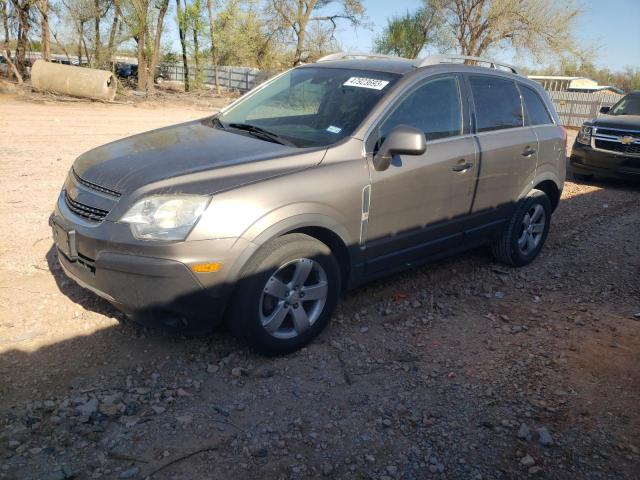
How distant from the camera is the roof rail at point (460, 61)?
169 inches

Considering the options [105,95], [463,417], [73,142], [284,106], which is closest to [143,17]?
[105,95]

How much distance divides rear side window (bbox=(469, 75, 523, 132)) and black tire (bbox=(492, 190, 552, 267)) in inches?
29.7

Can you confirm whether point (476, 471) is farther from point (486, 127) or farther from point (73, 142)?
point (73, 142)

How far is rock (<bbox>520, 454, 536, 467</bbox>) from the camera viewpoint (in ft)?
8.87

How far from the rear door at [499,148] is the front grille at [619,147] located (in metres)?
5.58

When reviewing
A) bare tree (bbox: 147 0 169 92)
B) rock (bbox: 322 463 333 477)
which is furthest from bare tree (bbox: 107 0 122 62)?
rock (bbox: 322 463 333 477)

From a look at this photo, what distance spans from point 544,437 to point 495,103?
10.00 ft

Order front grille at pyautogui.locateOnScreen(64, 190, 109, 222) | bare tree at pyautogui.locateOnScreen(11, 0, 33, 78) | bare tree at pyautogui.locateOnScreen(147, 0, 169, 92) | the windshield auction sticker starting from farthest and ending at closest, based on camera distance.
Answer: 1. bare tree at pyautogui.locateOnScreen(147, 0, 169, 92)
2. bare tree at pyautogui.locateOnScreen(11, 0, 33, 78)
3. the windshield auction sticker
4. front grille at pyautogui.locateOnScreen(64, 190, 109, 222)

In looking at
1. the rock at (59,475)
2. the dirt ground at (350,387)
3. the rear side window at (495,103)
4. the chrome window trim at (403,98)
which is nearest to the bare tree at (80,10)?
the dirt ground at (350,387)

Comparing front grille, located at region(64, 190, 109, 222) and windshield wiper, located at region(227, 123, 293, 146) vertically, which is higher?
windshield wiper, located at region(227, 123, 293, 146)

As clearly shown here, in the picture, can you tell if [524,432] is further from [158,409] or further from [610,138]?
[610,138]

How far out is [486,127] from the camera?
468 cm

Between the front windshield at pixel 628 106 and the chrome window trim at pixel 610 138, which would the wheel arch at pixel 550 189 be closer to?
the chrome window trim at pixel 610 138

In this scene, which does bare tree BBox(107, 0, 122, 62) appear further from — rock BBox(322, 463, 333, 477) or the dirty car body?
rock BBox(322, 463, 333, 477)
